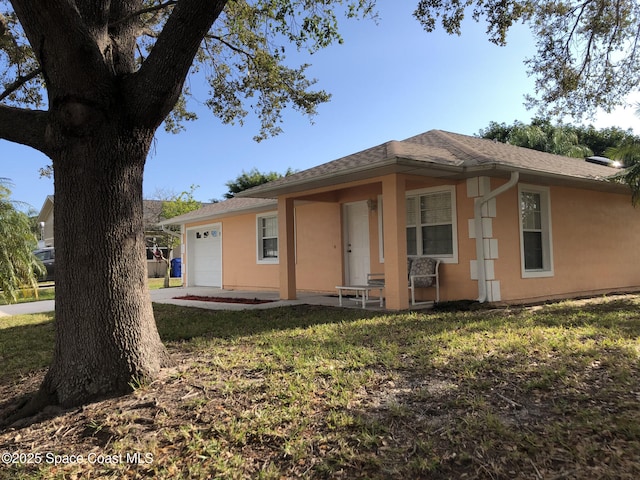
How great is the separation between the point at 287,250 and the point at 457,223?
12.8 feet

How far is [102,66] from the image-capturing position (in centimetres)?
396

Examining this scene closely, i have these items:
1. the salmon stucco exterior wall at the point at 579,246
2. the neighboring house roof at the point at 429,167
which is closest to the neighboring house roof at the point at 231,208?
the neighboring house roof at the point at 429,167

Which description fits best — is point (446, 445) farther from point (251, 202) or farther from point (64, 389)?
point (251, 202)

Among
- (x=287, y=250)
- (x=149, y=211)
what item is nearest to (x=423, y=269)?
(x=287, y=250)

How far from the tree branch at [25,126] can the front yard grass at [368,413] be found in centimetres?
235

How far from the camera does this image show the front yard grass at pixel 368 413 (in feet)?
8.93

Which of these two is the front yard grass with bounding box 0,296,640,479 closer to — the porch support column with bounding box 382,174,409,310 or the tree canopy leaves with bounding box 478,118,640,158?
the porch support column with bounding box 382,174,409,310

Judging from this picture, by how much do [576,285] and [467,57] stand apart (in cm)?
565

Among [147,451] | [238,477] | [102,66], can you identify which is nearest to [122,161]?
[102,66]

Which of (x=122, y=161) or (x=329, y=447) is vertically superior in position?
(x=122, y=161)

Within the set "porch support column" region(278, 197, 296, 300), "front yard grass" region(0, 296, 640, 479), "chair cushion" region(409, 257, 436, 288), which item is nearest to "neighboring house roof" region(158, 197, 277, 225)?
"porch support column" region(278, 197, 296, 300)

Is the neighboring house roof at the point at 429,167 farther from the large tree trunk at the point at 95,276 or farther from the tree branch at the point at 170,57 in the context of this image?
the large tree trunk at the point at 95,276

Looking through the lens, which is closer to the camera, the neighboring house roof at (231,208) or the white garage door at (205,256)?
the neighboring house roof at (231,208)

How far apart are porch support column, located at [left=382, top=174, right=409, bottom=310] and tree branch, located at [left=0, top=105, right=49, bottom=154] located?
18.3 feet
